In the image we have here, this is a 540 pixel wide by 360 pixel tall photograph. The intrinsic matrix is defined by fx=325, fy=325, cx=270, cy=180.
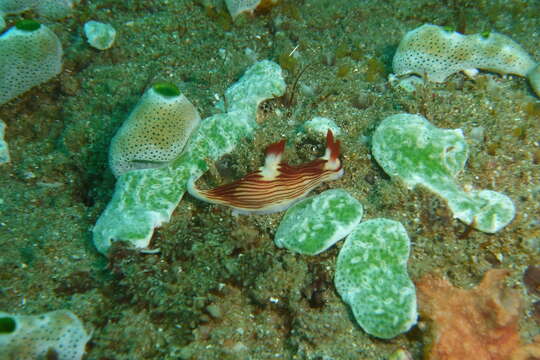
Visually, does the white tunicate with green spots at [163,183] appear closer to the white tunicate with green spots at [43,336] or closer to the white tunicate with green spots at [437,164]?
the white tunicate with green spots at [43,336]

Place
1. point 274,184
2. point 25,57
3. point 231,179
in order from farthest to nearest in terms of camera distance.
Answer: point 25,57, point 231,179, point 274,184

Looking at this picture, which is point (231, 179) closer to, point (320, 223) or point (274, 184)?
point (274, 184)

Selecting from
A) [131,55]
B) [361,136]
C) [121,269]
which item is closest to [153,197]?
[121,269]

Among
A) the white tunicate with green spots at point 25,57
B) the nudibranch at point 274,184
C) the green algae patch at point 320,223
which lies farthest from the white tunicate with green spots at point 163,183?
the white tunicate with green spots at point 25,57

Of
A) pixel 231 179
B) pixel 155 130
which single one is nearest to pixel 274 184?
pixel 231 179

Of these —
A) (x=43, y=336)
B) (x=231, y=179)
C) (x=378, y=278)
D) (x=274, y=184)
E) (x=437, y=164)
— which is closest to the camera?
(x=43, y=336)

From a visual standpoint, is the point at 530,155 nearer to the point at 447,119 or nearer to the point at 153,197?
the point at 447,119
